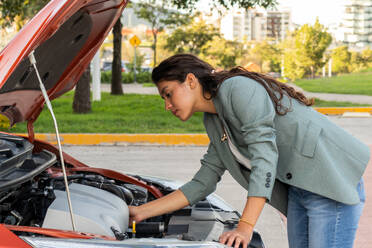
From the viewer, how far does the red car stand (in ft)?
6.98

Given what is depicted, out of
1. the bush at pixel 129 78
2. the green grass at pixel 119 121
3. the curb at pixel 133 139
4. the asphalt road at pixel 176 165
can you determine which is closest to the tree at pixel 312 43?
the bush at pixel 129 78

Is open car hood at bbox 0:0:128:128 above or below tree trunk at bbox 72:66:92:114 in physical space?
above

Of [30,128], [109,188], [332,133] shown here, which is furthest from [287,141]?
[30,128]

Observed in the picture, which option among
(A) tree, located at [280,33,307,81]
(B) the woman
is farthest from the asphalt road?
(A) tree, located at [280,33,307,81]

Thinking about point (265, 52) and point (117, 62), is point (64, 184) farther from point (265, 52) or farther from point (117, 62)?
point (265, 52)

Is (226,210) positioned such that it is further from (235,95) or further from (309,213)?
(235,95)

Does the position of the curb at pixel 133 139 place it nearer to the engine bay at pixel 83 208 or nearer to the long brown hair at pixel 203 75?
the engine bay at pixel 83 208

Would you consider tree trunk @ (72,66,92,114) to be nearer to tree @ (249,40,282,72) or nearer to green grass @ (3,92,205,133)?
green grass @ (3,92,205,133)

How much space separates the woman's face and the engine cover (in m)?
0.54

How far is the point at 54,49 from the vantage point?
2.79 metres

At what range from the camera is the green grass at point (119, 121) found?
1053cm

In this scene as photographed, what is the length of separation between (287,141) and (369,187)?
4195 millimetres

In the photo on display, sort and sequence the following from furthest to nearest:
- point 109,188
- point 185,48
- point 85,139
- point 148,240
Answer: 1. point 185,48
2. point 85,139
3. point 109,188
4. point 148,240

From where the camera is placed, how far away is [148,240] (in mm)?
2209
